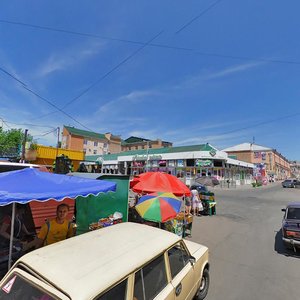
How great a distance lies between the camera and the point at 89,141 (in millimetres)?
77562

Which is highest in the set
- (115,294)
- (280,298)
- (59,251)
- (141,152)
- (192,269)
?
(141,152)

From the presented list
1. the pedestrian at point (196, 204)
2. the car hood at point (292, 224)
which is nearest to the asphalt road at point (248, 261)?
the car hood at point (292, 224)

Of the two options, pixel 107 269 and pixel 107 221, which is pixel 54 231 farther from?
pixel 107 269

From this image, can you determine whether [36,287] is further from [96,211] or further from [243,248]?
[243,248]

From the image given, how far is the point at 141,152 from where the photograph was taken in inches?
1949

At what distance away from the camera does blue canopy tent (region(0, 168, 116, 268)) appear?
414 cm

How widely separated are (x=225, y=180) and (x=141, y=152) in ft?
58.3

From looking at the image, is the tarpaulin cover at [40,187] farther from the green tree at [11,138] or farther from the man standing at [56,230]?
the green tree at [11,138]

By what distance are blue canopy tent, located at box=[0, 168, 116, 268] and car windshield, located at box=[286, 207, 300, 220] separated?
630 centimetres

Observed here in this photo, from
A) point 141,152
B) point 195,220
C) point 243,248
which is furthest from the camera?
point 141,152

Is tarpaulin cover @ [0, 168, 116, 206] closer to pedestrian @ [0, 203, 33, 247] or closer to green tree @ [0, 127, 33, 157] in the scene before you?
pedestrian @ [0, 203, 33, 247]

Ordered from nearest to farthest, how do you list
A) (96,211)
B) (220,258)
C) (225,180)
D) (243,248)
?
(220,258) → (243,248) → (96,211) → (225,180)

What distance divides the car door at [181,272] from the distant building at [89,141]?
70435 mm

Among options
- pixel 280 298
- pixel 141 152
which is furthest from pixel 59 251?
pixel 141 152
